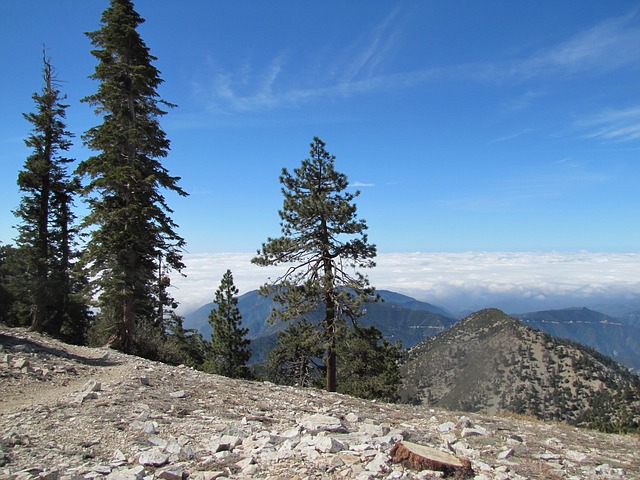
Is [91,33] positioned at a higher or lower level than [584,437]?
higher

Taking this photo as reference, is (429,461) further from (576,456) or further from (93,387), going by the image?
(93,387)

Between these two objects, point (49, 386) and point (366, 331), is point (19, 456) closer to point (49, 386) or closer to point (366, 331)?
point (49, 386)

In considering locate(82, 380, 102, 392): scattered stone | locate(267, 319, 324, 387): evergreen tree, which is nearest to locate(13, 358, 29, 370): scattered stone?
locate(82, 380, 102, 392): scattered stone

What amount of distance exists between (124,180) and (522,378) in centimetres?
17631

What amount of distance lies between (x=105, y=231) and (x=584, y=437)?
19.4 meters

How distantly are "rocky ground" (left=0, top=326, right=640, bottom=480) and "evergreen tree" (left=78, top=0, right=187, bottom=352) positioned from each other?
6.89 meters

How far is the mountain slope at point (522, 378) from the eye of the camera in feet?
425

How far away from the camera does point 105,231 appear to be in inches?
730

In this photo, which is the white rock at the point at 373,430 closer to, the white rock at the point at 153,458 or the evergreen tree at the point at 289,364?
the white rock at the point at 153,458

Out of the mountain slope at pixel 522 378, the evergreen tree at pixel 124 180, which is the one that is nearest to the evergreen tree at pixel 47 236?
the evergreen tree at pixel 124 180

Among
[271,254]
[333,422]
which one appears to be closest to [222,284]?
[271,254]

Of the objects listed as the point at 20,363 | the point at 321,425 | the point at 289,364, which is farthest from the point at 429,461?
the point at 289,364

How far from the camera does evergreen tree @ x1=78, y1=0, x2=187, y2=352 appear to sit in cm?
1833

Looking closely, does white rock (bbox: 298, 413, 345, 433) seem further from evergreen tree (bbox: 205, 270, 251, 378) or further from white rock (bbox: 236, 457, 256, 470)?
evergreen tree (bbox: 205, 270, 251, 378)
